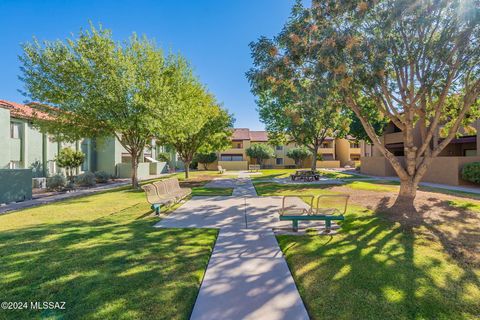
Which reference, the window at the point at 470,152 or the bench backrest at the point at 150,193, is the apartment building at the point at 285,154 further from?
the bench backrest at the point at 150,193

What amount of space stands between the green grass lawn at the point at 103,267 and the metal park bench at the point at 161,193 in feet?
3.24

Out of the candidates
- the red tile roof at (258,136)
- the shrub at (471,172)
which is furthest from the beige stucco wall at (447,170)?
the red tile roof at (258,136)

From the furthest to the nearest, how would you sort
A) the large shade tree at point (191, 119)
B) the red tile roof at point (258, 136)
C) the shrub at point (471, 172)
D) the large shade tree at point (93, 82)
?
the red tile roof at point (258, 136), the shrub at point (471, 172), the large shade tree at point (191, 119), the large shade tree at point (93, 82)

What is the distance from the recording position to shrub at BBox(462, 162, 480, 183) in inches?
663

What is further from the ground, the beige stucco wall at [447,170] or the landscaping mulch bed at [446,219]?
the beige stucco wall at [447,170]

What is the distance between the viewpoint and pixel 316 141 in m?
26.5

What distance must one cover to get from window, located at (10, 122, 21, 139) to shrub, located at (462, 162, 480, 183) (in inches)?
1361

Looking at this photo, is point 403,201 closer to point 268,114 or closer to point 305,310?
point 305,310

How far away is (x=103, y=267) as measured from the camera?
184 inches

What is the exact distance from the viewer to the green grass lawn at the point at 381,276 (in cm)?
342

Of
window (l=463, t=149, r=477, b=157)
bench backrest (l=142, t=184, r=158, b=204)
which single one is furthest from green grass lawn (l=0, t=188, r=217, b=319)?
window (l=463, t=149, r=477, b=157)

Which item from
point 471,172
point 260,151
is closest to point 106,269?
point 471,172

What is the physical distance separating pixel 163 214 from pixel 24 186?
32.1 feet

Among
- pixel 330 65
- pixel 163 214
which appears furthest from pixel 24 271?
pixel 330 65
